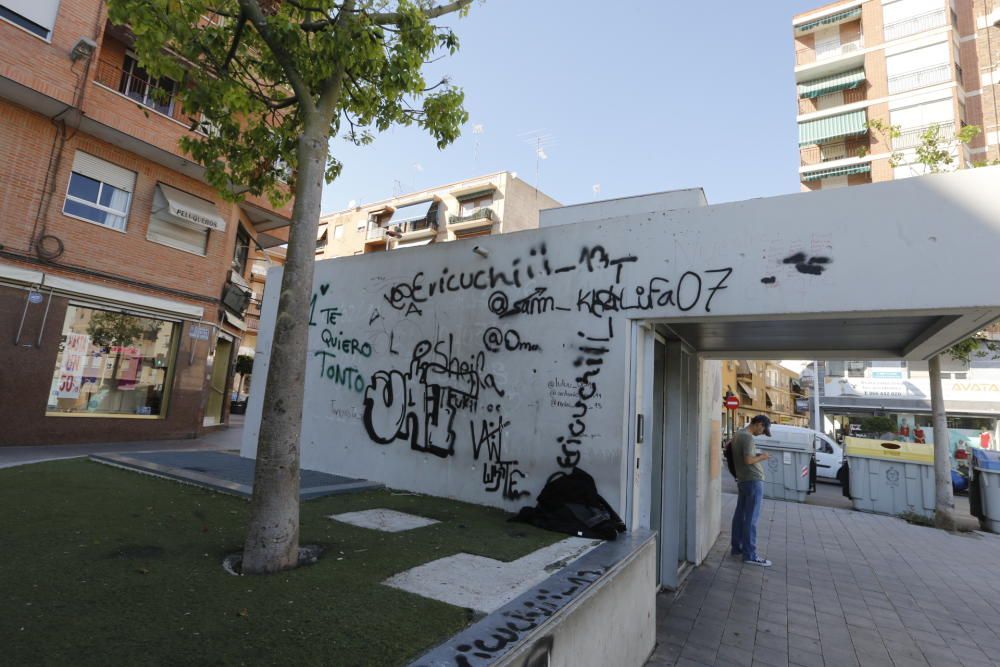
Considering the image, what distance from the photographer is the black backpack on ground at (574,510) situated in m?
4.24

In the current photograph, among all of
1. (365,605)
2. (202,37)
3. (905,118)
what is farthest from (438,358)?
(905,118)

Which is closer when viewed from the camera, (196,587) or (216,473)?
(196,587)

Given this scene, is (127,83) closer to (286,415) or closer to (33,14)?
(33,14)

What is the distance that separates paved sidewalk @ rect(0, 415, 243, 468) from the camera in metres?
8.51

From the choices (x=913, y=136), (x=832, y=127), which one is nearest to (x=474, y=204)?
(x=832, y=127)

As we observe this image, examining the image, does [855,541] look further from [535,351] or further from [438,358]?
[438,358]

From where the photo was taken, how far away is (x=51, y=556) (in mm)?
2982

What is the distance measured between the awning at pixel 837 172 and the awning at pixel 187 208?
105 ft

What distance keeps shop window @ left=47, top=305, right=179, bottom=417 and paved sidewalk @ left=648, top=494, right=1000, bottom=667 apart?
13.0 m

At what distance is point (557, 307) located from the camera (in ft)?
16.8

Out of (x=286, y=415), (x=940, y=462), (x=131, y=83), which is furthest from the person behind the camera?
(x=131, y=83)

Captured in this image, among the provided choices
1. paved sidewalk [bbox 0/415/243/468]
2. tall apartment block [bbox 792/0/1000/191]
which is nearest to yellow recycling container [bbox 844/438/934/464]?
paved sidewalk [bbox 0/415/243/468]

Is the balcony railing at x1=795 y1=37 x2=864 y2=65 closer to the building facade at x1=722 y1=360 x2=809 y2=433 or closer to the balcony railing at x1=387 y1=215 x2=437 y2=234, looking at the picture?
the building facade at x1=722 y1=360 x2=809 y2=433

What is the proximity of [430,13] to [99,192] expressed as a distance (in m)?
11.1
